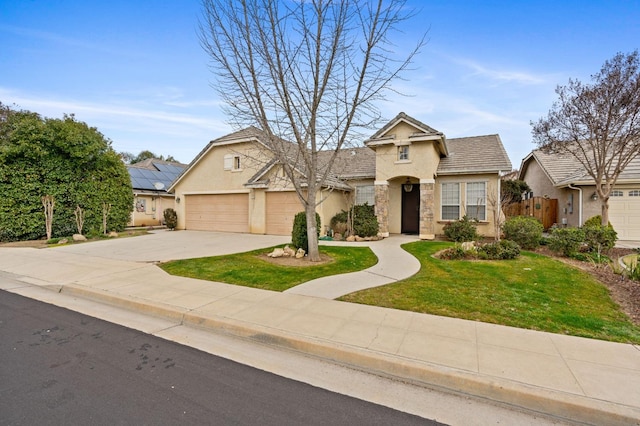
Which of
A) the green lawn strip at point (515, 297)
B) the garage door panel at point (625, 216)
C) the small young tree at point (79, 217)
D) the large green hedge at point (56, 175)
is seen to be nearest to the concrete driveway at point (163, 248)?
the small young tree at point (79, 217)

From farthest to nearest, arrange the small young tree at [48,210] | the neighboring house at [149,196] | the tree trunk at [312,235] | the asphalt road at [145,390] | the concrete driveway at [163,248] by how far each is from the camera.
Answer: the neighboring house at [149,196], the small young tree at [48,210], the concrete driveway at [163,248], the tree trunk at [312,235], the asphalt road at [145,390]

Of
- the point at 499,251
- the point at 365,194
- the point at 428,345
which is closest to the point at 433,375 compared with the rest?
the point at 428,345

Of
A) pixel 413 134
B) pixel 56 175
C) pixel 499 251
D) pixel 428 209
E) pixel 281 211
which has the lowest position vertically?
pixel 499 251

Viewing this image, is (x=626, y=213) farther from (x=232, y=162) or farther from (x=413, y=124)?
(x=232, y=162)

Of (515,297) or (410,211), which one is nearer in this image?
(515,297)

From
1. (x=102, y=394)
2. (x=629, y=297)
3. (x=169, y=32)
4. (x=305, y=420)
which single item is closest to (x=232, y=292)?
(x=102, y=394)

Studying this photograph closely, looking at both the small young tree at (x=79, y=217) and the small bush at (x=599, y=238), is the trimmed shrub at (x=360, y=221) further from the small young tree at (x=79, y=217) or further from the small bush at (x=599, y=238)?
the small young tree at (x=79, y=217)

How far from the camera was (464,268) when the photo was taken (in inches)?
324

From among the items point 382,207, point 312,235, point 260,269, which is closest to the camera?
point 260,269

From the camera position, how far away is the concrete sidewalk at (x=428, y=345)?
2.98 meters

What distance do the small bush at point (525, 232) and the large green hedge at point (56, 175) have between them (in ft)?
64.0

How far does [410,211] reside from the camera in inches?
653

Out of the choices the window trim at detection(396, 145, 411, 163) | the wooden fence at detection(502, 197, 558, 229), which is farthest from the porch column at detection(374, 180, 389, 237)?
the wooden fence at detection(502, 197, 558, 229)

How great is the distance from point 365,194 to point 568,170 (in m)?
11.6
